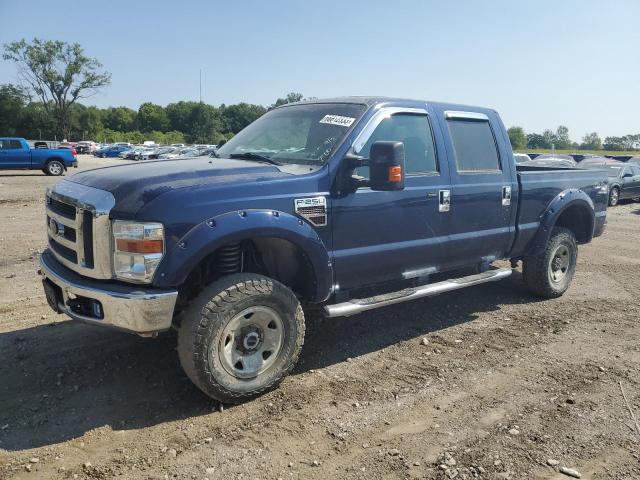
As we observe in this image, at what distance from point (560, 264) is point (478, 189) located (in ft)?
6.41

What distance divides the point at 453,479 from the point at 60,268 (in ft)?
9.43

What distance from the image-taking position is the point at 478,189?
495 centimetres

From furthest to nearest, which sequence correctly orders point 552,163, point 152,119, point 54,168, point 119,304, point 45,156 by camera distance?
point 152,119
point 54,168
point 45,156
point 552,163
point 119,304

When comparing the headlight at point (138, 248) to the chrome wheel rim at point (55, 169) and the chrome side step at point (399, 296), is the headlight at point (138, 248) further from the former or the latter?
the chrome wheel rim at point (55, 169)

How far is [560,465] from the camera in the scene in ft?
9.62

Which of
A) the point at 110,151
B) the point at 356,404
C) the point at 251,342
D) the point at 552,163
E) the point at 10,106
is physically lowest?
the point at 356,404

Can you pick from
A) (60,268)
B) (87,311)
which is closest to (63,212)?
(60,268)

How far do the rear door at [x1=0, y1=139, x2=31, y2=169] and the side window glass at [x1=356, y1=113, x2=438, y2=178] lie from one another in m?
23.0

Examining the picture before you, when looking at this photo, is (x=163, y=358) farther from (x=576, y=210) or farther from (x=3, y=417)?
(x=576, y=210)

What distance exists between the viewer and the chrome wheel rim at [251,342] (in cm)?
346

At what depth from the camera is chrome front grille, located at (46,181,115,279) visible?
3.23 m

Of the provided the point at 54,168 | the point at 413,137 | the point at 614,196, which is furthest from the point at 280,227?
the point at 54,168

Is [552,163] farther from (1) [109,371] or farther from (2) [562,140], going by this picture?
(2) [562,140]

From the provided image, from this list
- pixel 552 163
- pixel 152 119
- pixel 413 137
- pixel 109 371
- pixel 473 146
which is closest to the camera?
pixel 109 371
